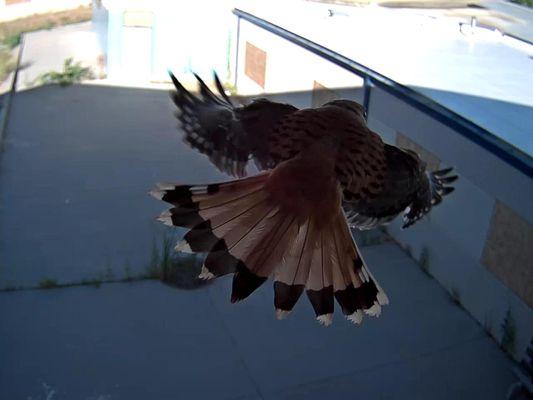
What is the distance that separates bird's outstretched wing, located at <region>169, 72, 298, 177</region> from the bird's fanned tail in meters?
0.49

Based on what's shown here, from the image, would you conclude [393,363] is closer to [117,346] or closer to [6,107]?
[117,346]

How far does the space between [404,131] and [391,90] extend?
0.51 m

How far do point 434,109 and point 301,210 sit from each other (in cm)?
406

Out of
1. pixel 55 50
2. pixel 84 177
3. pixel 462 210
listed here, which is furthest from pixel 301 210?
pixel 55 50

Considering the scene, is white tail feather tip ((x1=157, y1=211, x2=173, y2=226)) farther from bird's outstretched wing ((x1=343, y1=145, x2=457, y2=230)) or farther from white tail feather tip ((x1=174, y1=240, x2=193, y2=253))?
bird's outstretched wing ((x1=343, y1=145, x2=457, y2=230))

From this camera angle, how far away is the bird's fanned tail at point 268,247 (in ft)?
6.68

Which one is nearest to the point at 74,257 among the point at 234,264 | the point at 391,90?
the point at 391,90

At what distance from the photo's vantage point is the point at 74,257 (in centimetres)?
699

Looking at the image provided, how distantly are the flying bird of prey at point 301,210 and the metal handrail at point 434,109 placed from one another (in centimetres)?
261

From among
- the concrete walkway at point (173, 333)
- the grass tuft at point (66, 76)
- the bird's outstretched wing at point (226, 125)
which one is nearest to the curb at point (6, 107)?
the grass tuft at point (66, 76)

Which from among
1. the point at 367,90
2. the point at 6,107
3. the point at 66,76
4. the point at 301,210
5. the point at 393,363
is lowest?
the point at 393,363

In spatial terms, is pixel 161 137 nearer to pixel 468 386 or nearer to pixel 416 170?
pixel 468 386

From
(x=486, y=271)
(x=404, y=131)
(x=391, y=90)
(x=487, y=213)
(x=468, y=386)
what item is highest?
(x=391, y=90)

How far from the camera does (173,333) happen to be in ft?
19.4
